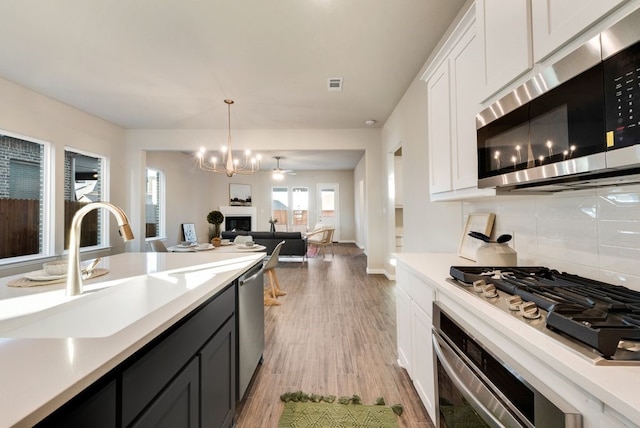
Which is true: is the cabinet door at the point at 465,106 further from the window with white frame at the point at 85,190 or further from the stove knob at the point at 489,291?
the window with white frame at the point at 85,190

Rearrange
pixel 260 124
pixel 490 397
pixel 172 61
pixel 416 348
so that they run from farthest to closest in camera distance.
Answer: pixel 260 124 → pixel 172 61 → pixel 416 348 → pixel 490 397

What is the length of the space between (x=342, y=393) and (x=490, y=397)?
1.24 metres

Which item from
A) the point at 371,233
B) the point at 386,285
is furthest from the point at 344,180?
the point at 386,285

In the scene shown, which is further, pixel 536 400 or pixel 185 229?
pixel 185 229

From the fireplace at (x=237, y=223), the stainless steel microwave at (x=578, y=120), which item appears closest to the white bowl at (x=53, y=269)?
the stainless steel microwave at (x=578, y=120)

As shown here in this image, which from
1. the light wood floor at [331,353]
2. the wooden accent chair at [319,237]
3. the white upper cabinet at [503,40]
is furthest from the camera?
the wooden accent chair at [319,237]

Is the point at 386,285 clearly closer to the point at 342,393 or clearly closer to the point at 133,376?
the point at 342,393

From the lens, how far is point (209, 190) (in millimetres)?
8992

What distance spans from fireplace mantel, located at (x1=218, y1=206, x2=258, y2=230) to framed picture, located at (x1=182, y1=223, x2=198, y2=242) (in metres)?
1.81

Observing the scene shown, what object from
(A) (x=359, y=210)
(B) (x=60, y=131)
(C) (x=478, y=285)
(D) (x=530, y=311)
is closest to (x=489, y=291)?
(C) (x=478, y=285)

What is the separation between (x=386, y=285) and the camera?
14.3ft

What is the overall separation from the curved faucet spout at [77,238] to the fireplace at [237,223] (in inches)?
332

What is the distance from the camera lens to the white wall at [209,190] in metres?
6.51

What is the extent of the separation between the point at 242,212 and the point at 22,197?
6.10 metres
